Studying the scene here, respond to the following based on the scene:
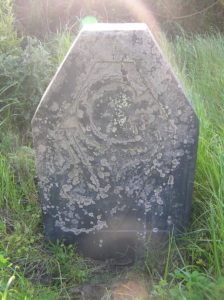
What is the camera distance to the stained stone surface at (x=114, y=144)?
1.88m

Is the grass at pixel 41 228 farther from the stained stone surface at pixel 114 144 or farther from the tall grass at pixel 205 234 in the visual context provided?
the stained stone surface at pixel 114 144

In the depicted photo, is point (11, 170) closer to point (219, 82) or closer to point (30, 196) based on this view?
point (30, 196)

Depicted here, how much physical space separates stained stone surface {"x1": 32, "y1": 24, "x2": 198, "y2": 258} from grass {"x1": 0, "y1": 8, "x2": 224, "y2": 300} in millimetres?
128

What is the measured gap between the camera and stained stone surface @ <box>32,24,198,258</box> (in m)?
1.88

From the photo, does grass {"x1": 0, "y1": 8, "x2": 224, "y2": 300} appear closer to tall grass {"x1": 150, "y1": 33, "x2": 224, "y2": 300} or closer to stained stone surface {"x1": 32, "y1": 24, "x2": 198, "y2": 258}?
tall grass {"x1": 150, "y1": 33, "x2": 224, "y2": 300}

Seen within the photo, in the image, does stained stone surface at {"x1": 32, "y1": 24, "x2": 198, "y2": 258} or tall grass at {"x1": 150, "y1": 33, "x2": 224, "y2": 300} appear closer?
tall grass at {"x1": 150, "y1": 33, "x2": 224, "y2": 300}

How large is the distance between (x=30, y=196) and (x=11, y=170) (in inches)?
11.0

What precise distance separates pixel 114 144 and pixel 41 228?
68cm

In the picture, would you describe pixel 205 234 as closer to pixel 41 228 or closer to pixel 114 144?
pixel 114 144

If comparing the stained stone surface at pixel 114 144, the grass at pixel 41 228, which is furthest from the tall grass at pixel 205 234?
the stained stone surface at pixel 114 144

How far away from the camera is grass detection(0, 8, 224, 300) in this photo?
6.13 feet

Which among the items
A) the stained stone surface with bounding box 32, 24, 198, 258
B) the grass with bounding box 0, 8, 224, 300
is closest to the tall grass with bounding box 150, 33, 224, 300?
the grass with bounding box 0, 8, 224, 300

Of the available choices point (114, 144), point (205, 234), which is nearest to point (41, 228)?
point (114, 144)

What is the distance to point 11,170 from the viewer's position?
268 cm
